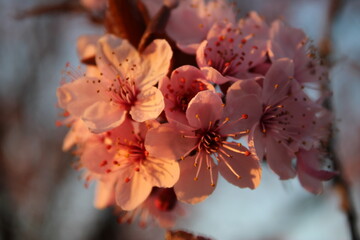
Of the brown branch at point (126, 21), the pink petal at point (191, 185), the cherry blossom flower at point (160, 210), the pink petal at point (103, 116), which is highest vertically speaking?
the brown branch at point (126, 21)

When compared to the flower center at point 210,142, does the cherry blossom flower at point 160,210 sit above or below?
below

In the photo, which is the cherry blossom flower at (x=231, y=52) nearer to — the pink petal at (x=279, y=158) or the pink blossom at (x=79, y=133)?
the pink petal at (x=279, y=158)

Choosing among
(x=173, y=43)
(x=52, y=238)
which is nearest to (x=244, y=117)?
(x=173, y=43)

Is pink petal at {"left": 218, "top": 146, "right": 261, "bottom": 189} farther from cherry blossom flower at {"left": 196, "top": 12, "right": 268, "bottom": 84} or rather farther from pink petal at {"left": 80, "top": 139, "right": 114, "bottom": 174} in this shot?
pink petal at {"left": 80, "top": 139, "right": 114, "bottom": 174}

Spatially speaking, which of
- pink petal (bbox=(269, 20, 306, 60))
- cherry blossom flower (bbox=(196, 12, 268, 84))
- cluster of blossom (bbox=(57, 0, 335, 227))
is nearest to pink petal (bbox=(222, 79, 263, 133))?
cluster of blossom (bbox=(57, 0, 335, 227))

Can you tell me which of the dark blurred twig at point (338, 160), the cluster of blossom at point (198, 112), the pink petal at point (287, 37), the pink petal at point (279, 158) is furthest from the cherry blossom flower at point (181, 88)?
the dark blurred twig at point (338, 160)

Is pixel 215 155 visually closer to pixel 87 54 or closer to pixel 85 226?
pixel 87 54
